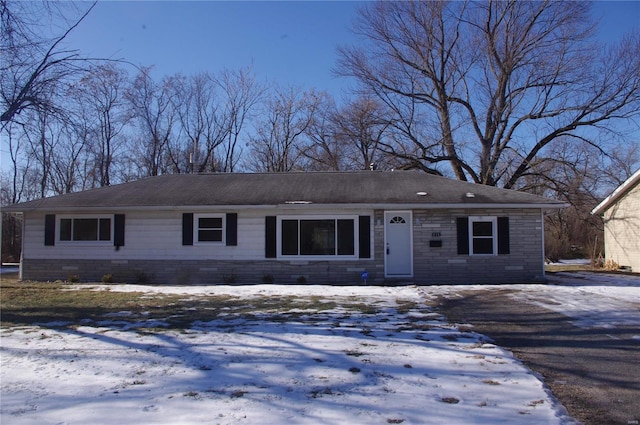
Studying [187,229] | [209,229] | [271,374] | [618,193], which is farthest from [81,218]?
[618,193]

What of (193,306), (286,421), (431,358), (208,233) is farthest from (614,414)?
(208,233)

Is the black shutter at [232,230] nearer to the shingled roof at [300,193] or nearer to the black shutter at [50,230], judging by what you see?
the shingled roof at [300,193]

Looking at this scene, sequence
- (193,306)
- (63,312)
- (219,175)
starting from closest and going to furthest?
(63,312) < (193,306) < (219,175)

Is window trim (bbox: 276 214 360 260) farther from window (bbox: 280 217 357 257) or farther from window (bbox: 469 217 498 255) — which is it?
window (bbox: 469 217 498 255)

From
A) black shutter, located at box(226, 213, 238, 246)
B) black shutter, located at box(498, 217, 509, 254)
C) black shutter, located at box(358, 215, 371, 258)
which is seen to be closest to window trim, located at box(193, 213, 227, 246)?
black shutter, located at box(226, 213, 238, 246)

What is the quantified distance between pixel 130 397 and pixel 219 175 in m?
15.1

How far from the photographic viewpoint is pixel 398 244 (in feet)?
48.8

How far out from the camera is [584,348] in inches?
245

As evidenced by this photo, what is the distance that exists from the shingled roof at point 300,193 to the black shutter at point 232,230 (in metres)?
0.48

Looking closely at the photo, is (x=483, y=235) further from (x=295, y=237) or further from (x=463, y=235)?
(x=295, y=237)

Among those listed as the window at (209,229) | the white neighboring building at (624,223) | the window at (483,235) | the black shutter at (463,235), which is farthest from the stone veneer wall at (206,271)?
the white neighboring building at (624,223)

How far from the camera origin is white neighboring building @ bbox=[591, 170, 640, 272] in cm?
2059

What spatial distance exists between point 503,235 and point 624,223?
35.3 feet

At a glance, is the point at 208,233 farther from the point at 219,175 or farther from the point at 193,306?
the point at 193,306
